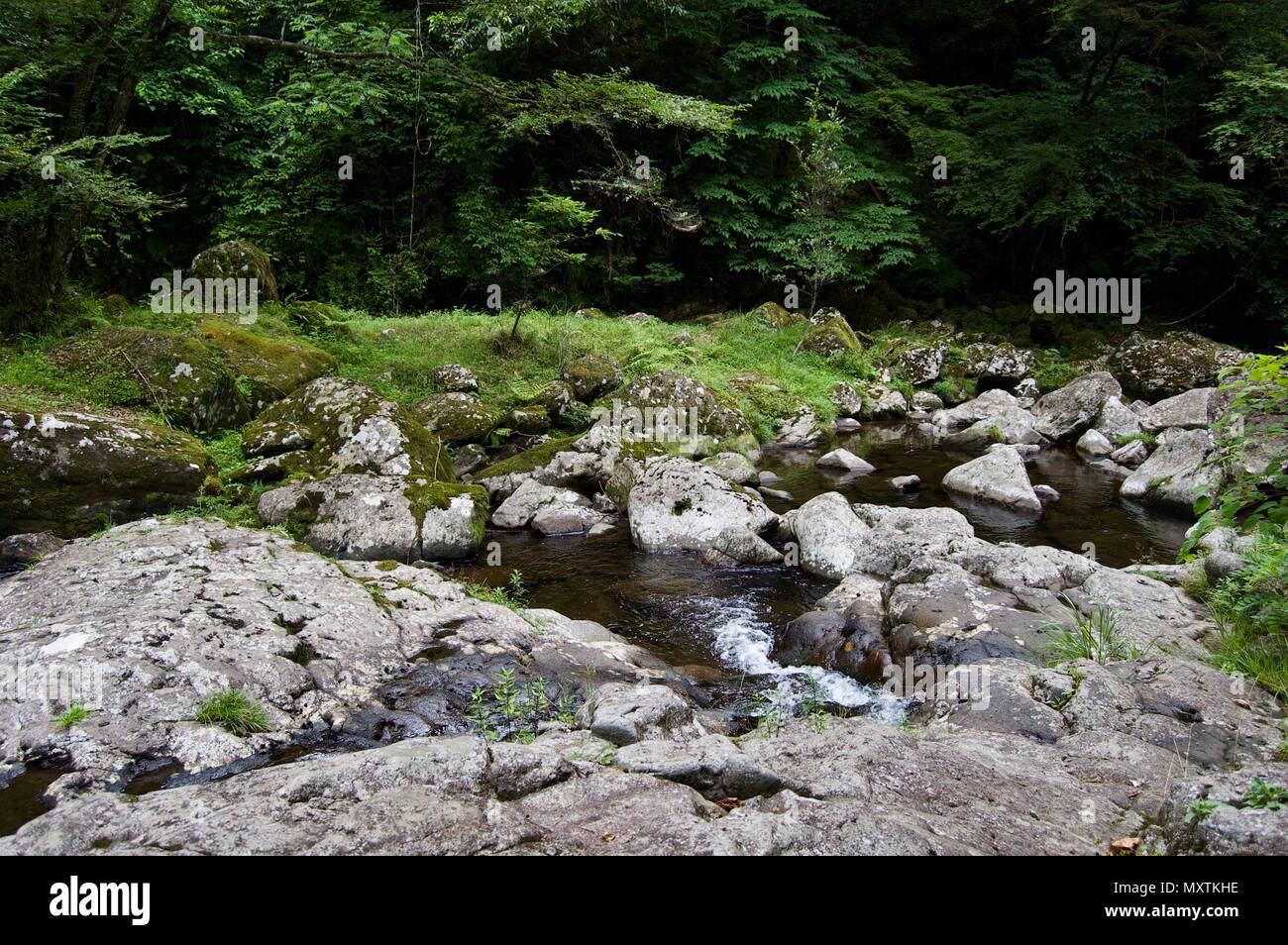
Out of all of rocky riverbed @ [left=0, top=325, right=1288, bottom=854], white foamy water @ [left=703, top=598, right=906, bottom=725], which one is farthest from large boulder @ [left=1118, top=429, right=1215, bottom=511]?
white foamy water @ [left=703, top=598, right=906, bottom=725]

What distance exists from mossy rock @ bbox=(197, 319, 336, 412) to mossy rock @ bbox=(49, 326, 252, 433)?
338mm

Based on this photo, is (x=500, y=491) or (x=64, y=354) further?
(x=500, y=491)

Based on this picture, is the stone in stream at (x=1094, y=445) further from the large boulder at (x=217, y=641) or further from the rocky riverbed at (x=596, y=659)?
the large boulder at (x=217, y=641)

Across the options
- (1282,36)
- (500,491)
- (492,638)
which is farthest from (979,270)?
(492,638)

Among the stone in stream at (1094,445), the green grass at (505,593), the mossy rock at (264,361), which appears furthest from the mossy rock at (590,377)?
the stone in stream at (1094,445)

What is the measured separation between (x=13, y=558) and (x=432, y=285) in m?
14.8

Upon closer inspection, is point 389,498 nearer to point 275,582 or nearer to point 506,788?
point 275,582

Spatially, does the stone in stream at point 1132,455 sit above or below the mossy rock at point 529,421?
below

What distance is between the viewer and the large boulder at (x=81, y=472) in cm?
647

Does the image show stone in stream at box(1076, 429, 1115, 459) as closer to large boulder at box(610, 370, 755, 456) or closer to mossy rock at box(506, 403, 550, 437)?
large boulder at box(610, 370, 755, 456)

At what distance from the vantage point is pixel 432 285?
771 inches

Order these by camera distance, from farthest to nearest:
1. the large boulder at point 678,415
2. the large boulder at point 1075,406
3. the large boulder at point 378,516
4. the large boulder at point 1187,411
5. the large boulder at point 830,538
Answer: the large boulder at point 1075,406, the large boulder at point 678,415, the large boulder at point 1187,411, the large boulder at point 830,538, the large boulder at point 378,516

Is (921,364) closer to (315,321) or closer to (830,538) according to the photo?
(830,538)

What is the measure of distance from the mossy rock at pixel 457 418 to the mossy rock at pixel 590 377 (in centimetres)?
211
